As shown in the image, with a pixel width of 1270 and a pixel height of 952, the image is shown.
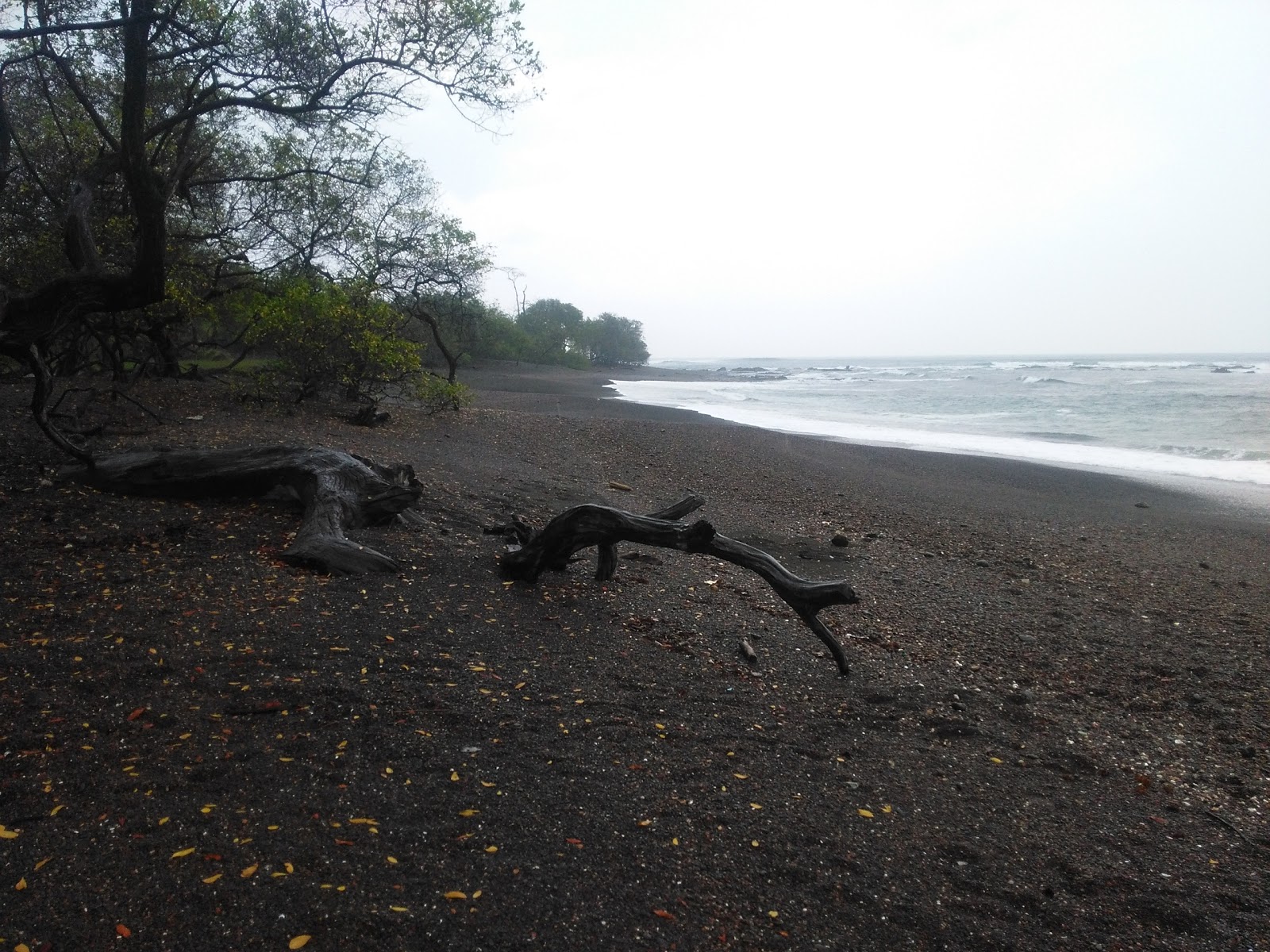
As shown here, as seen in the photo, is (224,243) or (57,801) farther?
(224,243)

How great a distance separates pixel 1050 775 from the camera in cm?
386

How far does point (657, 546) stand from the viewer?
5664mm

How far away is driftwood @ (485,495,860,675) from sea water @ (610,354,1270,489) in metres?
14.1

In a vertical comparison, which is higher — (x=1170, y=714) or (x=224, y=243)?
(x=224, y=243)

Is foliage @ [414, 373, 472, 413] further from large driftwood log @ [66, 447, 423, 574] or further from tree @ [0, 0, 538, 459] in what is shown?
large driftwood log @ [66, 447, 423, 574]

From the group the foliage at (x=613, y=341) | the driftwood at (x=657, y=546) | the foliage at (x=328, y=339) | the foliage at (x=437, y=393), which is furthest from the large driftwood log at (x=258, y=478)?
the foliage at (x=613, y=341)

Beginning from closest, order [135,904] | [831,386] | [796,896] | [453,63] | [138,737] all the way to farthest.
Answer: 1. [135,904]
2. [796,896]
3. [138,737]
4. [453,63]
5. [831,386]

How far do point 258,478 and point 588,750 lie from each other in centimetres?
429

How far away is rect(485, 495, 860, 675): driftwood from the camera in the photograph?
483 centimetres

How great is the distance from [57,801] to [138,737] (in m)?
0.42

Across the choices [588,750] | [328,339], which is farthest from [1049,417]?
[588,750]

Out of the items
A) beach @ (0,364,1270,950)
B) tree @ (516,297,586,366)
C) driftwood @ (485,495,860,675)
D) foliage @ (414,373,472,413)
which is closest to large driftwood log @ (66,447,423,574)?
beach @ (0,364,1270,950)

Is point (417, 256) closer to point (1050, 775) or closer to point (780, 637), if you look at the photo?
point (780, 637)

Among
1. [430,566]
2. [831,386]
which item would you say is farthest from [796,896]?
[831,386]
